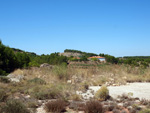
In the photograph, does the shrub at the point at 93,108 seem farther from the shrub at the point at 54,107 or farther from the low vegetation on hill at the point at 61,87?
the shrub at the point at 54,107

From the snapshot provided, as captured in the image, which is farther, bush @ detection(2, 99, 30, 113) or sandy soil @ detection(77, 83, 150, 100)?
sandy soil @ detection(77, 83, 150, 100)

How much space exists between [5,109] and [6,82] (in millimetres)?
6097

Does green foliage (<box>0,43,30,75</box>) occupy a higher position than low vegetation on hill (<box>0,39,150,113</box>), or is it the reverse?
green foliage (<box>0,43,30,75</box>)

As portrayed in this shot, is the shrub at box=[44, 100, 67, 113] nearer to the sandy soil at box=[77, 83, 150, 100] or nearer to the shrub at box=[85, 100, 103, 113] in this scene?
the shrub at box=[85, 100, 103, 113]

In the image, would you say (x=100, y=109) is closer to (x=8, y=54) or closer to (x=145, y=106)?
(x=145, y=106)

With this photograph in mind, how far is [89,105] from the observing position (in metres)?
5.53

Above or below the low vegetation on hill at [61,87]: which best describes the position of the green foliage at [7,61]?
above

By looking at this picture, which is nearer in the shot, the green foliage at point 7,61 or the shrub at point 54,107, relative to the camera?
the shrub at point 54,107

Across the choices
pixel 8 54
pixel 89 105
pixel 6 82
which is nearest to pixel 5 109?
pixel 89 105

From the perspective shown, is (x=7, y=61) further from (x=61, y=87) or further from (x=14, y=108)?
(x=14, y=108)

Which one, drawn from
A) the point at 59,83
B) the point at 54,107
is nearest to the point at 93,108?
the point at 54,107

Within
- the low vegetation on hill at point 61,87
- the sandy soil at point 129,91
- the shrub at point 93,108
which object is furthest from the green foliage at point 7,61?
the shrub at point 93,108

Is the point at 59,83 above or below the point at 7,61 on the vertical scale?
below

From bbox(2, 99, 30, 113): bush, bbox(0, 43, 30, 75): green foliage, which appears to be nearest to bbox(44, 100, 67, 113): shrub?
bbox(2, 99, 30, 113): bush
